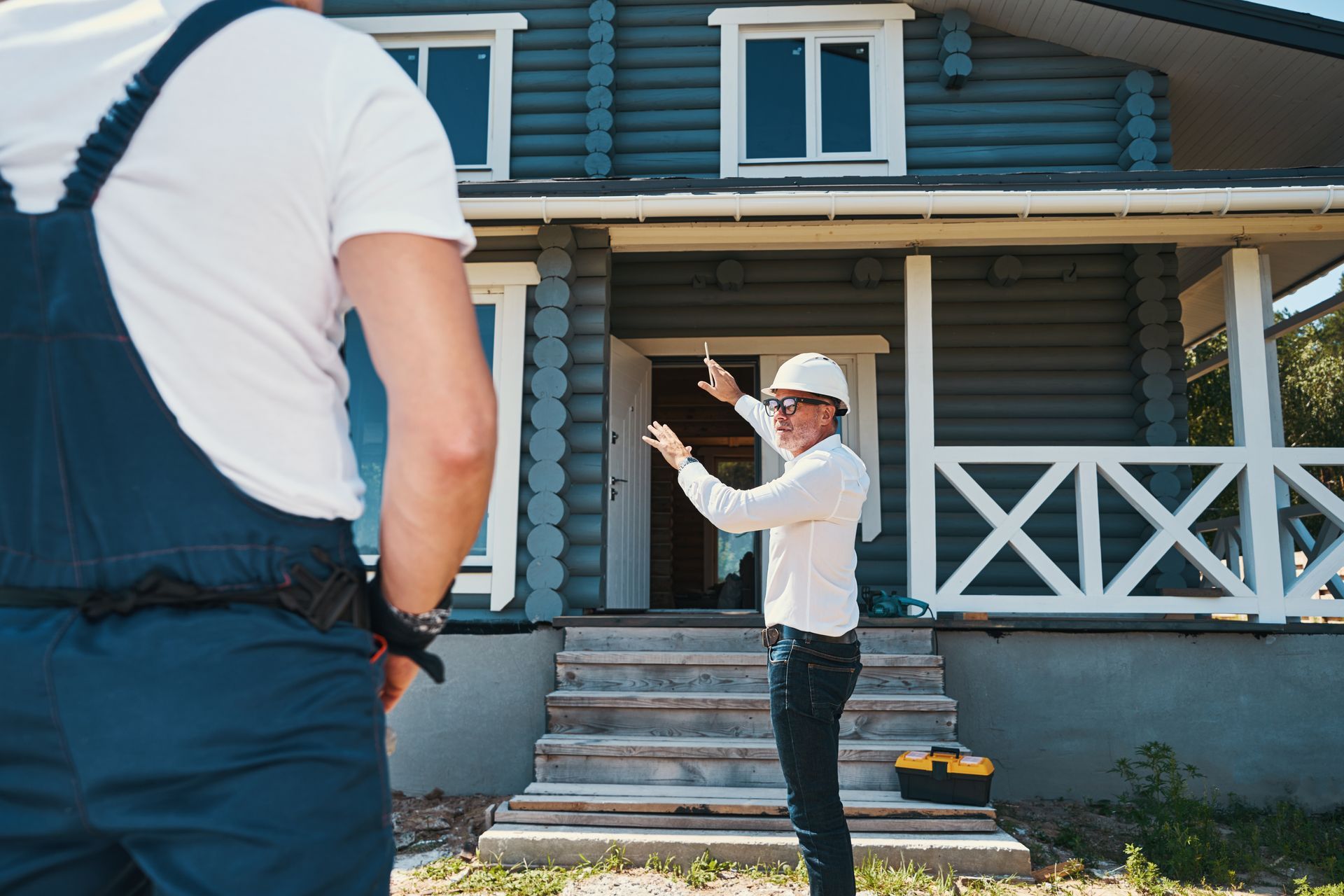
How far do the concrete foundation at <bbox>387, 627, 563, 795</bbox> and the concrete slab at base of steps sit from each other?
49.0 inches

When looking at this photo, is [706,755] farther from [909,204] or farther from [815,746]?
[909,204]

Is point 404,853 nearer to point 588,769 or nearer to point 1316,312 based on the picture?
point 588,769

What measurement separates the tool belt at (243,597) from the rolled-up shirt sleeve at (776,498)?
6.99 feet

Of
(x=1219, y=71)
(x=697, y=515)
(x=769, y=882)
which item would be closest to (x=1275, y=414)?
(x=1219, y=71)

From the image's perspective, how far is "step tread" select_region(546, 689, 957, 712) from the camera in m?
5.41

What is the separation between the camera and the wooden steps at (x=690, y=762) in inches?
203

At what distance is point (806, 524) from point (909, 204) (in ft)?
11.5

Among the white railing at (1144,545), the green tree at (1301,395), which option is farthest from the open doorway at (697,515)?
the green tree at (1301,395)

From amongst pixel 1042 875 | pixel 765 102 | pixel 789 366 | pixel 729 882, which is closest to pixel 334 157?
pixel 789 366

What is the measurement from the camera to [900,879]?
4.34 metres

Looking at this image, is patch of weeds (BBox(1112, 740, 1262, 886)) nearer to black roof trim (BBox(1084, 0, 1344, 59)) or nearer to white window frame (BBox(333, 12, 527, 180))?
black roof trim (BBox(1084, 0, 1344, 59))

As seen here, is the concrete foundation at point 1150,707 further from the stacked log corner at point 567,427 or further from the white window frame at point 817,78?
the white window frame at point 817,78

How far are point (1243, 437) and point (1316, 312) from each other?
8.29 ft

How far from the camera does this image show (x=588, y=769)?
5.30 metres
